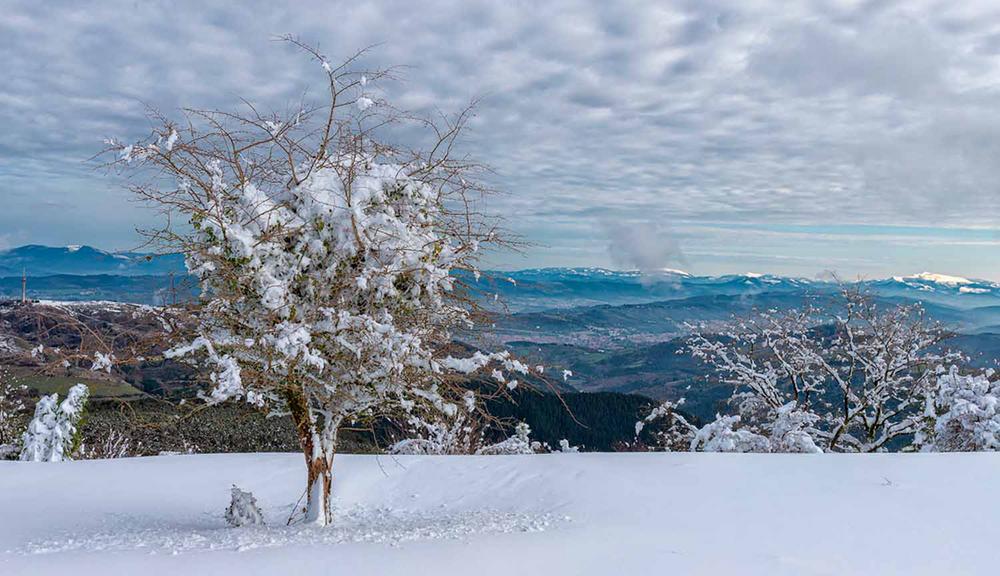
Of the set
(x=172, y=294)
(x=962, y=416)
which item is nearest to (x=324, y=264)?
(x=172, y=294)

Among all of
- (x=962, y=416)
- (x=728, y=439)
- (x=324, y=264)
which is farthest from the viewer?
(x=962, y=416)

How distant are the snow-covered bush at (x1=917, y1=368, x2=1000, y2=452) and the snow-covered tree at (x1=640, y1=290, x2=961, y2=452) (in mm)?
804

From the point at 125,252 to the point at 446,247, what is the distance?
3.46 m

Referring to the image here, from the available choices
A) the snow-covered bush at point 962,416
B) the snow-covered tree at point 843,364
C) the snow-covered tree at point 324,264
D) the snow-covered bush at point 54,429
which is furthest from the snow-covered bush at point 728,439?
the snow-covered bush at point 54,429

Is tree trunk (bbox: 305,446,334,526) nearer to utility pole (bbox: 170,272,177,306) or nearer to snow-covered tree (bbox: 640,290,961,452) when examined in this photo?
utility pole (bbox: 170,272,177,306)

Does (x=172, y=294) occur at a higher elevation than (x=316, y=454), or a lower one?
higher

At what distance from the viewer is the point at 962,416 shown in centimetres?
1418

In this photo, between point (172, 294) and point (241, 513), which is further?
point (241, 513)

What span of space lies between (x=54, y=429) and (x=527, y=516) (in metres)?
15.6

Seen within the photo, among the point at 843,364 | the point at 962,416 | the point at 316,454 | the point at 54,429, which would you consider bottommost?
the point at 54,429

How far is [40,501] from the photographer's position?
901 cm

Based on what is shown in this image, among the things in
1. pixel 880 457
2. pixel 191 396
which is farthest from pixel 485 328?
pixel 880 457

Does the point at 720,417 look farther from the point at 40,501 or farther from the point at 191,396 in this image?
the point at 40,501

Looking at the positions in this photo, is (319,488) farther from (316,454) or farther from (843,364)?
(843,364)
